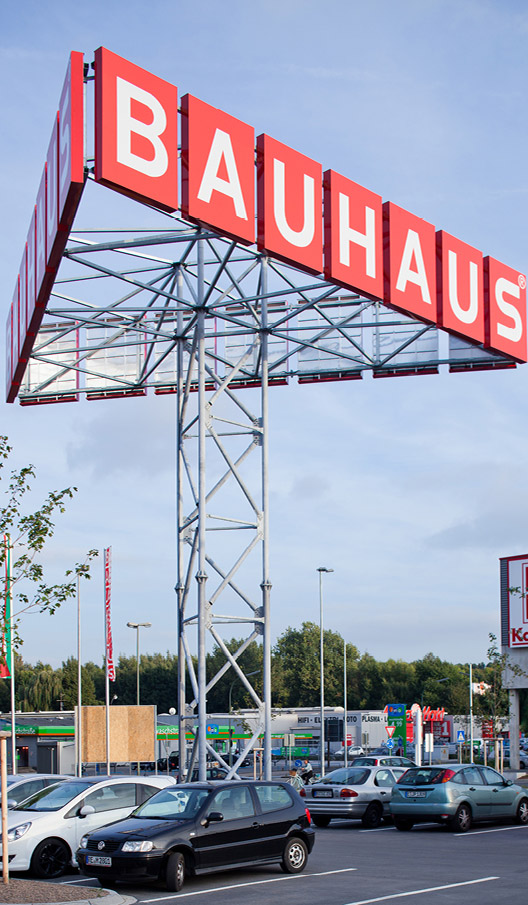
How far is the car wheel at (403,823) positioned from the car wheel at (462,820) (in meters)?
0.99

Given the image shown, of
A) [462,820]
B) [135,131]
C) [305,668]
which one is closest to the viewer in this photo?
[135,131]

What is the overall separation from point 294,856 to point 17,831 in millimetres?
4191

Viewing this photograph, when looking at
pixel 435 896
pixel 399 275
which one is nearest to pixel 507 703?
pixel 399 275

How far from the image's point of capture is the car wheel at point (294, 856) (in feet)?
54.5

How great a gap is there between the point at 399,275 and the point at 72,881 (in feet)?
46.0

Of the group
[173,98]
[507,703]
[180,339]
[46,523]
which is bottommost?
[507,703]

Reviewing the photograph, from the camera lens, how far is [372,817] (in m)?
26.9

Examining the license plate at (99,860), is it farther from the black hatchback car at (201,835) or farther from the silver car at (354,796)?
the silver car at (354,796)

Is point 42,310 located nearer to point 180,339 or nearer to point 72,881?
point 180,339

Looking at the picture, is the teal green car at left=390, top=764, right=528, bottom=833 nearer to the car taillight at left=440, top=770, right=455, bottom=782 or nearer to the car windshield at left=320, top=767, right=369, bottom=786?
the car taillight at left=440, top=770, right=455, bottom=782

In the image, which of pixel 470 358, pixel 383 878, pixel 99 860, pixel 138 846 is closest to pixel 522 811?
pixel 470 358

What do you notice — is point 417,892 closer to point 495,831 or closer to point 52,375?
Result: point 495,831

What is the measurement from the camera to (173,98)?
785 inches

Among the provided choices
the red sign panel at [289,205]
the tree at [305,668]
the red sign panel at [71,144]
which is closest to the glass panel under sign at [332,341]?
the red sign panel at [289,205]
